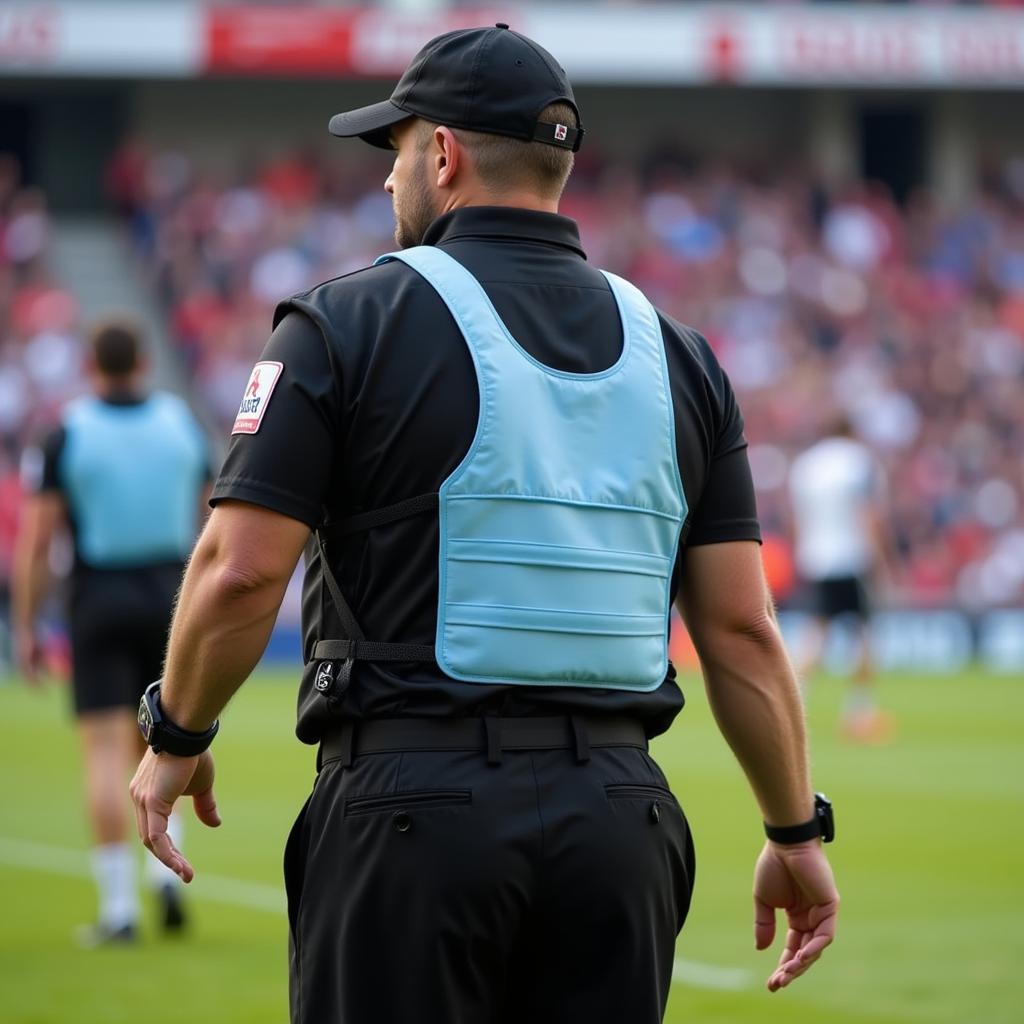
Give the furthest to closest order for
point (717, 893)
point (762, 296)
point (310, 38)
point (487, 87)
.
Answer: point (310, 38), point (762, 296), point (717, 893), point (487, 87)

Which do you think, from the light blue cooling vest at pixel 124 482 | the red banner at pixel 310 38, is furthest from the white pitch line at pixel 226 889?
the red banner at pixel 310 38

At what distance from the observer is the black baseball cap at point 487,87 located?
127 inches

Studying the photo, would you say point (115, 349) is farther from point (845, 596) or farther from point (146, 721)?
point (845, 596)

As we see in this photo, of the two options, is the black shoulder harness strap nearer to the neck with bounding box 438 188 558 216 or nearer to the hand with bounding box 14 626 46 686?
the neck with bounding box 438 188 558 216

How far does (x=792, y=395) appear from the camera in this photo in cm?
2662

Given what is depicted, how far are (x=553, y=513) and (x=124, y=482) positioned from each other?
474 centimetres

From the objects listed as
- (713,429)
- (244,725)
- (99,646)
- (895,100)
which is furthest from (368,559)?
(895,100)

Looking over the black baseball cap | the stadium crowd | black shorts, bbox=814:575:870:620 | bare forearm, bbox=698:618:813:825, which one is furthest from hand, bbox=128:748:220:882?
the stadium crowd

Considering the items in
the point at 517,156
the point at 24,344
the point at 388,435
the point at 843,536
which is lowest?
the point at 843,536

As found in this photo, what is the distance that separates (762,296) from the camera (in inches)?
1145

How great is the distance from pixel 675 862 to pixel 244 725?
12.5 m

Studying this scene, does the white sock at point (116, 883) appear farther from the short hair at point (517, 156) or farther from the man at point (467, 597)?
the short hair at point (517, 156)

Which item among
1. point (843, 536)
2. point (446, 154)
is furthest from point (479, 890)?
point (843, 536)

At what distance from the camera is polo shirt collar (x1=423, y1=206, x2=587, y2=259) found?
10.7 ft
